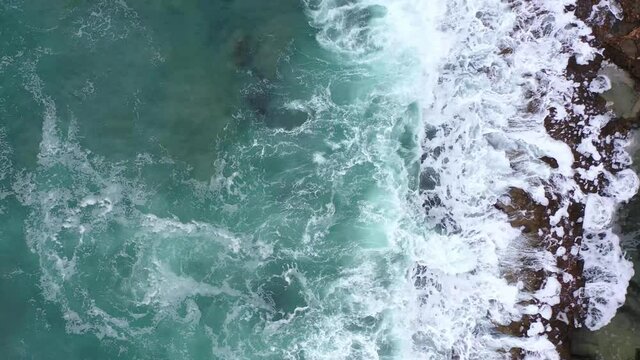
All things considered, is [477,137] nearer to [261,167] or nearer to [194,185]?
[261,167]

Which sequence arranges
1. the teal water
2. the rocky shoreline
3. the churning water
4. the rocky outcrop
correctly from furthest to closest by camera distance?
the teal water < the churning water < the rocky outcrop < the rocky shoreline

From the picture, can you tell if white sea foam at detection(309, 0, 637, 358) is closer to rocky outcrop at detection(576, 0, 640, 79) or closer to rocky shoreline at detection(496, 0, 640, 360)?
rocky shoreline at detection(496, 0, 640, 360)

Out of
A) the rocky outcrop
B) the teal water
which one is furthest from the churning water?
the rocky outcrop

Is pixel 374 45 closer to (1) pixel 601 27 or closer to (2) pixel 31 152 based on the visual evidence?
(1) pixel 601 27

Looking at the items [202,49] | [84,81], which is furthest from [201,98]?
[84,81]

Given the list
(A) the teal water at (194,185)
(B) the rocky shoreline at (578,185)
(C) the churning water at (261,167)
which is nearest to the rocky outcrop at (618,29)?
(B) the rocky shoreline at (578,185)

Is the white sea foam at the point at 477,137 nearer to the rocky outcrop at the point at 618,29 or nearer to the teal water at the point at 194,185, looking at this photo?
the rocky outcrop at the point at 618,29
